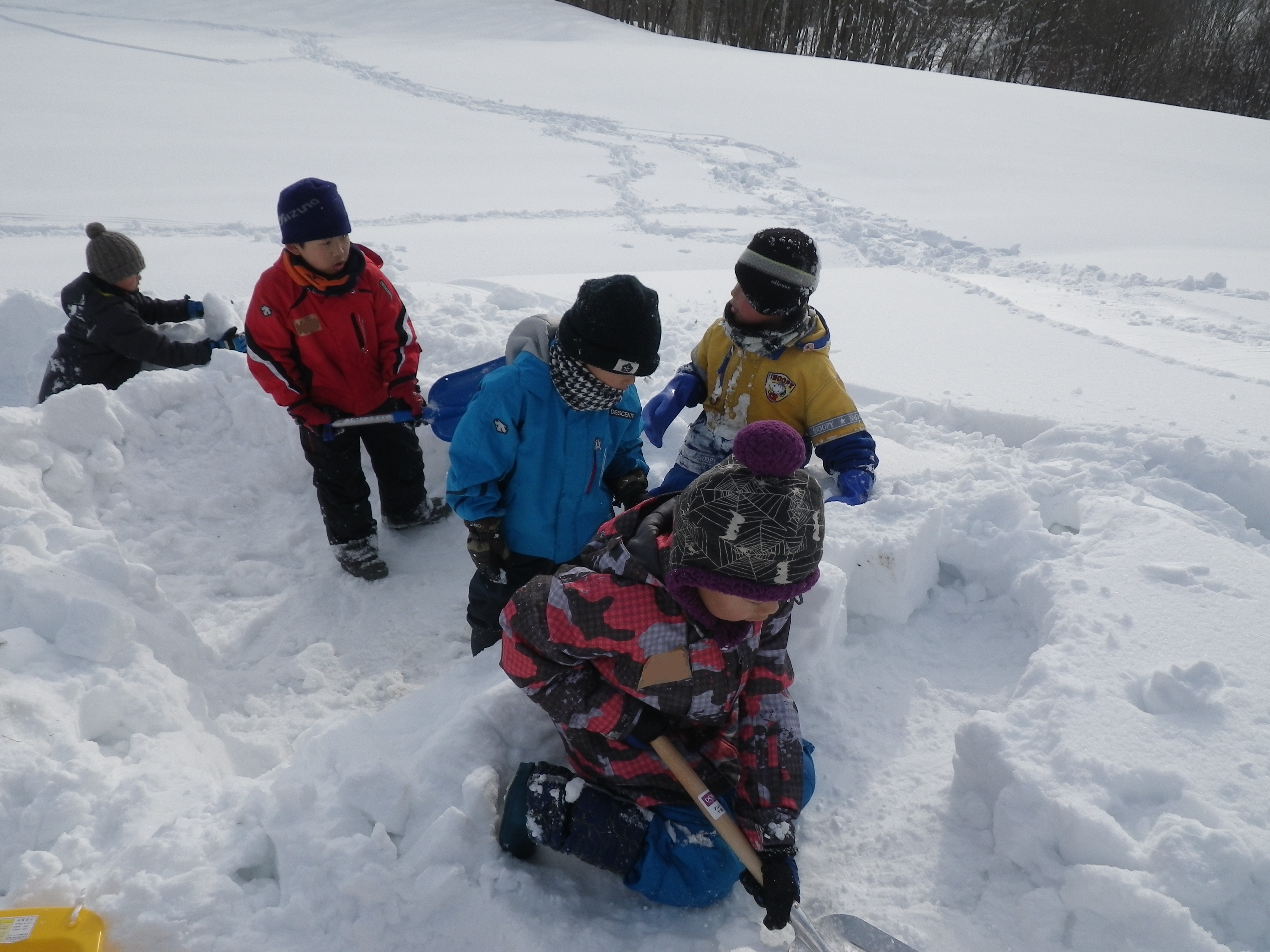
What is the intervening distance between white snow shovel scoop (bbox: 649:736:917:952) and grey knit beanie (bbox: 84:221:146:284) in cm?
341

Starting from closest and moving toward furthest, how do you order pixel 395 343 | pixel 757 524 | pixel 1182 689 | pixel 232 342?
pixel 757 524 → pixel 1182 689 → pixel 395 343 → pixel 232 342

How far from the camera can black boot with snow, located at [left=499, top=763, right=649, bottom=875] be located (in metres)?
1.67

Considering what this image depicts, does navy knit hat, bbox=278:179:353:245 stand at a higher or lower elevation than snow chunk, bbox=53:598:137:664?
higher

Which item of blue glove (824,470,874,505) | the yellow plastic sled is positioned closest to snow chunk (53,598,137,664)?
the yellow plastic sled

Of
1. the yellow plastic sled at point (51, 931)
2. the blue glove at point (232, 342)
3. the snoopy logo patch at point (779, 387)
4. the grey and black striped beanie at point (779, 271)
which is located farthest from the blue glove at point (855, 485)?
the blue glove at point (232, 342)

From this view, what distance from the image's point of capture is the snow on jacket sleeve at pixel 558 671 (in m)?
1.70

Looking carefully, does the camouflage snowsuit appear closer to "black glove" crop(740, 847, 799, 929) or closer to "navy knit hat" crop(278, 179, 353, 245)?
"black glove" crop(740, 847, 799, 929)

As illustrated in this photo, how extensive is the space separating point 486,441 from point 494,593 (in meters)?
0.56

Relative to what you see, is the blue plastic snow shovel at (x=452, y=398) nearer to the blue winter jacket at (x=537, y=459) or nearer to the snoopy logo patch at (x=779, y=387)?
the blue winter jacket at (x=537, y=459)

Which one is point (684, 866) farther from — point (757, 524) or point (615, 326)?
point (615, 326)

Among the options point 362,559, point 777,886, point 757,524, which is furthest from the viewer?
point 362,559

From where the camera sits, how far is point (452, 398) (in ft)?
9.97

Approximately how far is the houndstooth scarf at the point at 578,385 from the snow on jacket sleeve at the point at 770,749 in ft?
2.50

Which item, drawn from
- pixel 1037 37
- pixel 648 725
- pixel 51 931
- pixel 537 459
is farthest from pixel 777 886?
pixel 1037 37
